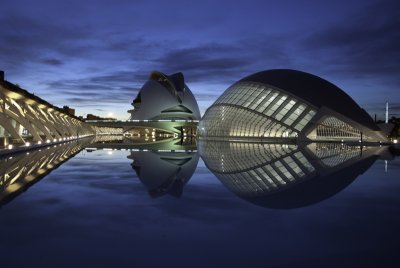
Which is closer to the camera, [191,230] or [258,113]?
[191,230]

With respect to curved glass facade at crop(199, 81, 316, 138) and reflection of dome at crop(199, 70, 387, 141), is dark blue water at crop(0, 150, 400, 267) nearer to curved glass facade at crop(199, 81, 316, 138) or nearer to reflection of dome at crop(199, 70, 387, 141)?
curved glass facade at crop(199, 81, 316, 138)

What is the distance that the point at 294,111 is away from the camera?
40.7 m

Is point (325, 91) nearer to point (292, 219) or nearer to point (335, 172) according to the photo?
point (335, 172)

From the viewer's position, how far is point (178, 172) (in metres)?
14.4

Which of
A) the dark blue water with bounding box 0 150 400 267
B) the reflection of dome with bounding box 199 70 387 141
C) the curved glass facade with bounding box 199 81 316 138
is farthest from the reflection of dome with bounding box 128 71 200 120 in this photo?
the dark blue water with bounding box 0 150 400 267

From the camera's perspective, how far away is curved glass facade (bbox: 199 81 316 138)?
1590 inches

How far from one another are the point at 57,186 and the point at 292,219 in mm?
7066

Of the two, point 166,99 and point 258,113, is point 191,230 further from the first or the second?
point 166,99

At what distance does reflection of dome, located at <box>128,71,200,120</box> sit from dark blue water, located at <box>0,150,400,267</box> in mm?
82117

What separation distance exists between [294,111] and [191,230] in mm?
36332

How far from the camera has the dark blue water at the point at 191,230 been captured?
4.81 m

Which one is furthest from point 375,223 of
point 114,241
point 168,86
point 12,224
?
point 168,86

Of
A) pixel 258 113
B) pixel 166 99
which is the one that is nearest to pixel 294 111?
pixel 258 113

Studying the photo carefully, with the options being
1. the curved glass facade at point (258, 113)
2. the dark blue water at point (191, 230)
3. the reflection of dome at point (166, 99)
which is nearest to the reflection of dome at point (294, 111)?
the curved glass facade at point (258, 113)
